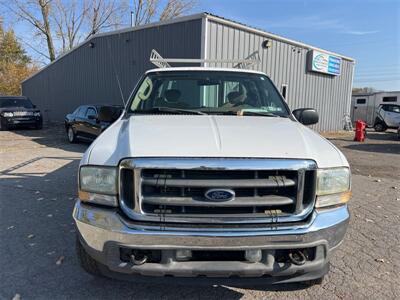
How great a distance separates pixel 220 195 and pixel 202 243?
0.34m

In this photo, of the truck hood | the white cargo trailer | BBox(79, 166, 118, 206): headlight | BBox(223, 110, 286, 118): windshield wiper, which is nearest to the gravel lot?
BBox(79, 166, 118, 206): headlight

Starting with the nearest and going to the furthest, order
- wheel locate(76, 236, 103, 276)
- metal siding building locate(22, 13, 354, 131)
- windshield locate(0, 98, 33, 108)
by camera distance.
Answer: wheel locate(76, 236, 103, 276)
metal siding building locate(22, 13, 354, 131)
windshield locate(0, 98, 33, 108)

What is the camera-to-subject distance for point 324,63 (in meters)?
19.2

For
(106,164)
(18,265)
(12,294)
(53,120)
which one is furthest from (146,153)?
(53,120)

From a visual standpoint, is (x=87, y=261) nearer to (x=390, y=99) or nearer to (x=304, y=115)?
(x=304, y=115)

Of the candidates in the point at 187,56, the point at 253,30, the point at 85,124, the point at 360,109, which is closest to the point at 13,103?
the point at 85,124

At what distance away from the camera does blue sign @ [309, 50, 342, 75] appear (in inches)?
718

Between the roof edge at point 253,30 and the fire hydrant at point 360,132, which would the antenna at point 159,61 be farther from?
the fire hydrant at point 360,132

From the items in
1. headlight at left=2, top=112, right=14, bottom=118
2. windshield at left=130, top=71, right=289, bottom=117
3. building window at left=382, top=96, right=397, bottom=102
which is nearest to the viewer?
windshield at left=130, top=71, right=289, bottom=117

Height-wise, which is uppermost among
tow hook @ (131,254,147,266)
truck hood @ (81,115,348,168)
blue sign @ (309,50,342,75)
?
blue sign @ (309,50,342,75)

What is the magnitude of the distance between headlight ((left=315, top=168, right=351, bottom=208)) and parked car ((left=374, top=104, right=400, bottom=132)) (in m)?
23.8

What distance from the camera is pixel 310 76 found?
61.1ft

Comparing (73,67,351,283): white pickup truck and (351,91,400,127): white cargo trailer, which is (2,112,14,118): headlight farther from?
(351,91,400,127): white cargo trailer

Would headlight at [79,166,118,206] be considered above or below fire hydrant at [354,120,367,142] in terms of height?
above
